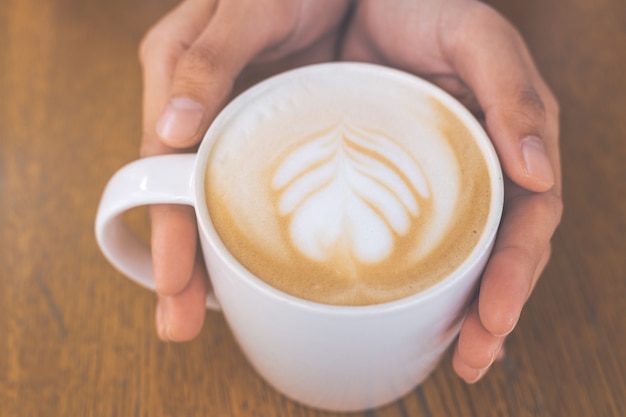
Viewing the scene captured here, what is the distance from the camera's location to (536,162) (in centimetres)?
75

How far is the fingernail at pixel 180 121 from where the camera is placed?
0.77 m

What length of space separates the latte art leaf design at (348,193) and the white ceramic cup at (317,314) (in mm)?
68

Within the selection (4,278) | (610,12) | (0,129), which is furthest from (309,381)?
(610,12)

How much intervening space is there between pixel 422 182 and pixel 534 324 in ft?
0.92

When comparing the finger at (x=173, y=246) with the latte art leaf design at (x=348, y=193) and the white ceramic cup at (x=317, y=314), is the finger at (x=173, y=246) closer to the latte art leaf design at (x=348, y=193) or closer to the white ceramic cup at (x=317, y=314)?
the white ceramic cup at (x=317, y=314)

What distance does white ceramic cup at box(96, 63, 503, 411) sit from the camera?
23.6 inches

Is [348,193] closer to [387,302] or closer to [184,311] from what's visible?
[387,302]

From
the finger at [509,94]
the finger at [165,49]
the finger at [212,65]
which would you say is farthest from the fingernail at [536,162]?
the finger at [165,49]

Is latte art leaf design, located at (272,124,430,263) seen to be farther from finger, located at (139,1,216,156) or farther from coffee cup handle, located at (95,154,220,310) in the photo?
finger, located at (139,1,216,156)

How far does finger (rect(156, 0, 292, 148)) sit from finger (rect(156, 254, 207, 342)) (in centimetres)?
17

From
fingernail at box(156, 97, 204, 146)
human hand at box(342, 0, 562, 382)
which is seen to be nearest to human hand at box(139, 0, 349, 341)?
fingernail at box(156, 97, 204, 146)

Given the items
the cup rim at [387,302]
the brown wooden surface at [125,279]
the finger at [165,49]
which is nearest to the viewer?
the cup rim at [387,302]

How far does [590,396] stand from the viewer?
0.79 m

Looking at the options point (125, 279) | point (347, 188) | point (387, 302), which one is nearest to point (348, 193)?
point (347, 188)
